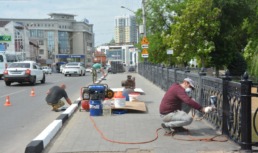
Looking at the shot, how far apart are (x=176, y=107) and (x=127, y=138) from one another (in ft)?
4.08

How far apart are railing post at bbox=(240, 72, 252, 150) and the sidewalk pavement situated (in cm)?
27

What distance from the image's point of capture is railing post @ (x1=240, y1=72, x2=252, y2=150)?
6.13 metres

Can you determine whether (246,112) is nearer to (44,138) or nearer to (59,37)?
(44,138)

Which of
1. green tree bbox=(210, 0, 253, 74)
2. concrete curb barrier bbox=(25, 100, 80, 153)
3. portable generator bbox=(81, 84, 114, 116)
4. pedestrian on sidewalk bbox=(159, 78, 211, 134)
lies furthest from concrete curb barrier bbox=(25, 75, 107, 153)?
green tree bbox=(210, 0, 253, 74)

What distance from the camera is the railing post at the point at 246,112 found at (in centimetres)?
613

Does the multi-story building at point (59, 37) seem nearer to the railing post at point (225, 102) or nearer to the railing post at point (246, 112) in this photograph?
the railing post at point (225, 102)

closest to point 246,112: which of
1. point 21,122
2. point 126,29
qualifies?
point 21,122

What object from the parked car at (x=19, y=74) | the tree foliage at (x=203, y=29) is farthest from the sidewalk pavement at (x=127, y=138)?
the tree foliage at (x=203, y=29)

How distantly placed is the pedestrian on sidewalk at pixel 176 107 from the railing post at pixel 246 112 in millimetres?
1331

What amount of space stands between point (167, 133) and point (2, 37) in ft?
260

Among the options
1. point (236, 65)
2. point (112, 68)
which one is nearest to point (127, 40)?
point (112, 68)

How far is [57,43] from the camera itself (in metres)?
143

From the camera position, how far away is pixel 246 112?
20.2 feet

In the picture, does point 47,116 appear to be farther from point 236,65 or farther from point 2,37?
point 2,37
